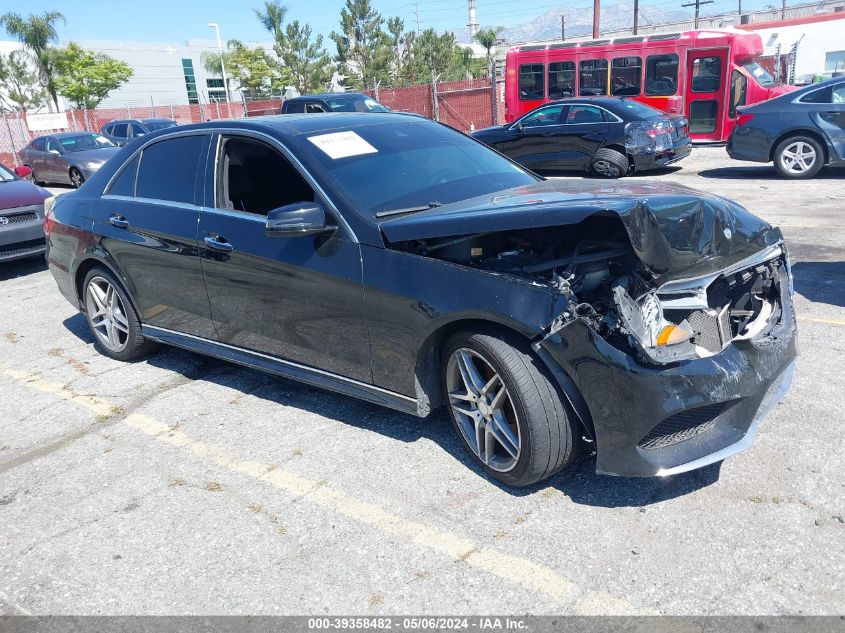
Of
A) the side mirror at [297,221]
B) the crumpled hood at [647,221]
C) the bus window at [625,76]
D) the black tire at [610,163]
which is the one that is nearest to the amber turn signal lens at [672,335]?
the crumpled hood at [647,221]

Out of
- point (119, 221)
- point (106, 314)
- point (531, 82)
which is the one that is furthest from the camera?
point (531, 82)

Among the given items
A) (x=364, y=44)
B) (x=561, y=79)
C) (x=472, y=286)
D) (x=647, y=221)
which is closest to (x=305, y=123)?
(x=472, y=286)

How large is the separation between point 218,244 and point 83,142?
17.3 meters

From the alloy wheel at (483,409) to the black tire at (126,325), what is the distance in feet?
9.31

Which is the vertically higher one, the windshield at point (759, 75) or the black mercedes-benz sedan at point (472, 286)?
the windshield at point (759, 75)

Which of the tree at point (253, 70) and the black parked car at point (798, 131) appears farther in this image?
the tree at point (253, 70)

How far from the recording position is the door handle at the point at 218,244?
14.3ft

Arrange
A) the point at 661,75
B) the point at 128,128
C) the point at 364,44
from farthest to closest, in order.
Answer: the point at 364,44 < the point at 128,128 < the point at 661,75

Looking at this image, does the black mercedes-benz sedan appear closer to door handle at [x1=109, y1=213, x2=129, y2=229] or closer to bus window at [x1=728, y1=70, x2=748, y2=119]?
door handle at [x1=109, y1=213, x2=129, y2=229]

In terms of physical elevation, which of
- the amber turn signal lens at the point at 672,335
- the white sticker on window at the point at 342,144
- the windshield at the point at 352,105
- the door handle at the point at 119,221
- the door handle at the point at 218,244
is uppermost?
the white sticker on window at the point at 342,144

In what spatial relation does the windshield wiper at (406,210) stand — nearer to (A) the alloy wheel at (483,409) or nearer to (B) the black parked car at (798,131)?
(A) the alloy wheel at (483,409)

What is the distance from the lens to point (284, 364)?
4.30 metres

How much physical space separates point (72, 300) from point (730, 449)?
5.05 meters

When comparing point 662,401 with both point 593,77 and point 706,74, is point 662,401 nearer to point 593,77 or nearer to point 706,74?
point 706,74
